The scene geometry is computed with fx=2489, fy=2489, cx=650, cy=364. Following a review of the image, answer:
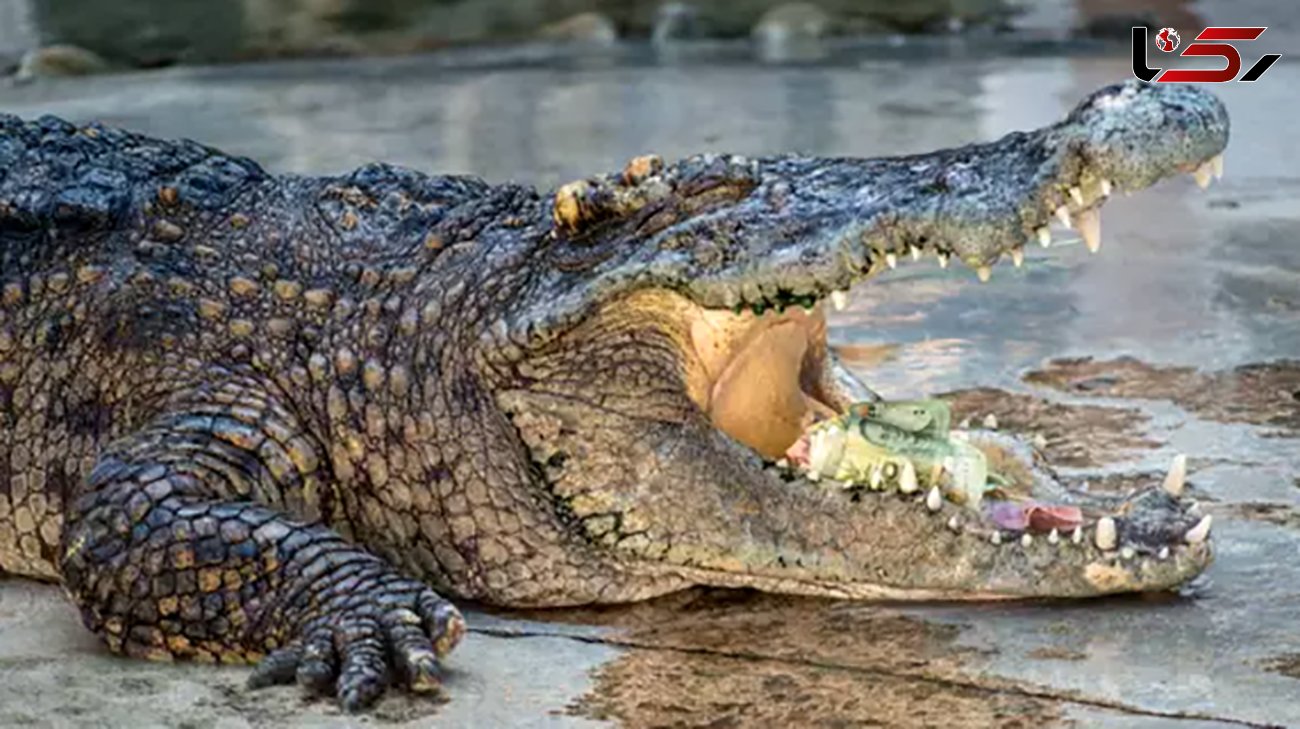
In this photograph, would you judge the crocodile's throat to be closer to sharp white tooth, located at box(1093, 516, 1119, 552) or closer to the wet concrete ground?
the wet concrete ground

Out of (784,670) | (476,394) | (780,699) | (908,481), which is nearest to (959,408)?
(908,481)

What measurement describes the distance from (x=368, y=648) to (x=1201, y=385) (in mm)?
2423

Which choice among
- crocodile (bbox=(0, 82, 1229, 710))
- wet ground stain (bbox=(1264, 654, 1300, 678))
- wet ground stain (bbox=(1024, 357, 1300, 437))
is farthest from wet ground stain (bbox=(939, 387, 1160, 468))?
wet ground stain (bbox=(1264, 654, 1300, 678))

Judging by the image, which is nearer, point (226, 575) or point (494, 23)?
point (226, 575)

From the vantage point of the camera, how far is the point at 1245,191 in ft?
25.7

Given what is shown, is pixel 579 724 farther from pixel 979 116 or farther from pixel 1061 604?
pixel 979 116

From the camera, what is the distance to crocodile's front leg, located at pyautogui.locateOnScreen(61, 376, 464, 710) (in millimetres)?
3930

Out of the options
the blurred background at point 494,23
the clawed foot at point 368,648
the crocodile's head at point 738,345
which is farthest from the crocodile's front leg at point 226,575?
the blurred background at point 494,23

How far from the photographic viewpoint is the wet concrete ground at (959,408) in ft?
12.4

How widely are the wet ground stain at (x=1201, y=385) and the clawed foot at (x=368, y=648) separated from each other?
2042 mm

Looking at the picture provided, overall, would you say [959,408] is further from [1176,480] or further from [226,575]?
[226,575]

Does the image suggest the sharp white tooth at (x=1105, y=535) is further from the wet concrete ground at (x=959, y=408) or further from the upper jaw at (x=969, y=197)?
the upper jaw at (x=969, y=197)

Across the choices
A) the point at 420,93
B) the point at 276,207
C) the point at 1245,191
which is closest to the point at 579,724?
the point at 276,207

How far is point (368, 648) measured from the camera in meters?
3.88
